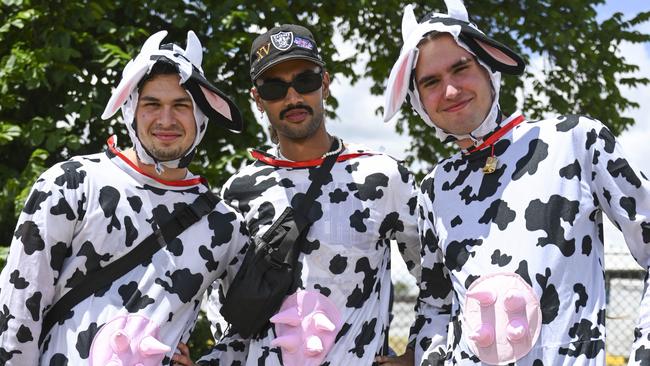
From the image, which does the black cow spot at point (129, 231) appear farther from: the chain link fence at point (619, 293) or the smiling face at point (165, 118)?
the chain link fence at point (619, 293)

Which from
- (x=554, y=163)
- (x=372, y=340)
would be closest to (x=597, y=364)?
(x=554, y=163)

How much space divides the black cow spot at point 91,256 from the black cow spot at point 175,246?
9.7 inches

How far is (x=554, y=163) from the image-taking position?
9.19ft

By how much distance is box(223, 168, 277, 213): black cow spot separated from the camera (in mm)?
3660

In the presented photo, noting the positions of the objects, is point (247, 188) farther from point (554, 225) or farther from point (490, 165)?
point (554, 225)

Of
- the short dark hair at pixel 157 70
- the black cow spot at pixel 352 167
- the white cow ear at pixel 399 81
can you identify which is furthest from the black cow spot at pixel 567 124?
the short dark hair at pixel 157 70

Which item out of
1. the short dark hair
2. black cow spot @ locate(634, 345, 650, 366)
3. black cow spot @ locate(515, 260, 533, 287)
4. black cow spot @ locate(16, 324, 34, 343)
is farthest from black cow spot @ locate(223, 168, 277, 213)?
black cow spot @ locate(634, 345, 650, 366)

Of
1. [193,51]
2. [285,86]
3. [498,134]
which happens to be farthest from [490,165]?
[193,51]

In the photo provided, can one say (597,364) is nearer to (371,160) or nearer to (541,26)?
(371,160)

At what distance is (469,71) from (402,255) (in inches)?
40.7

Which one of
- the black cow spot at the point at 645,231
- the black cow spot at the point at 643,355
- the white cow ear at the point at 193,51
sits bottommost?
the black cow spot at the point at 643,355

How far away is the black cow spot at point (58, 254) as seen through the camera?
3.04 meters

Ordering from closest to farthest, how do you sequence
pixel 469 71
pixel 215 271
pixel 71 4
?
pixel 469 71 → pixel 215 271 → pixel 71 4

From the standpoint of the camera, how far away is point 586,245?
2730 millimetres
